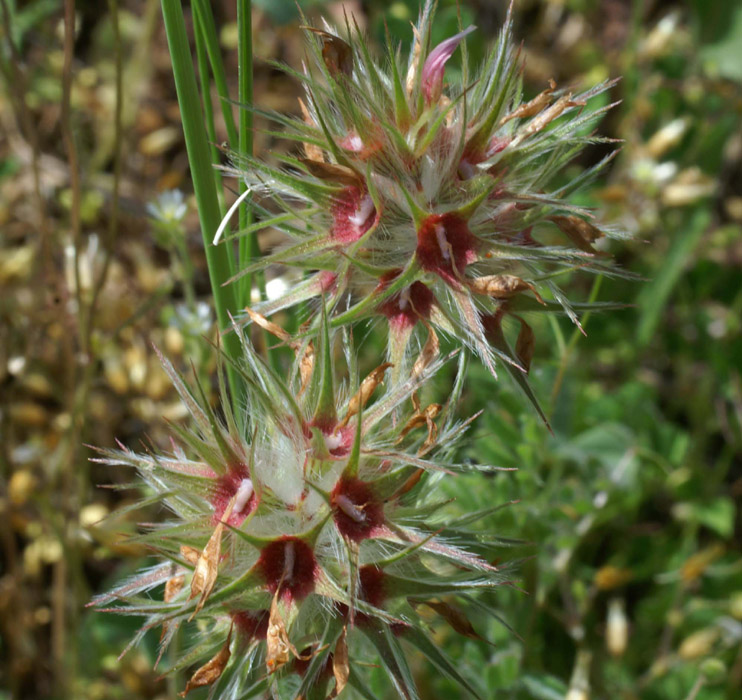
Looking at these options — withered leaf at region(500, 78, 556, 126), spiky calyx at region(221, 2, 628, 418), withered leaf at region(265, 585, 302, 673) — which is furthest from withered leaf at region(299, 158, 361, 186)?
withered leaf at region(265, 585, 302, 673)

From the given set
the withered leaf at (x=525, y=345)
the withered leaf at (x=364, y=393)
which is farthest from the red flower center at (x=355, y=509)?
the withered leaf at (x=525, y=345)

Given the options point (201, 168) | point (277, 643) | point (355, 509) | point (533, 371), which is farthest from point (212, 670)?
point (533, 371)

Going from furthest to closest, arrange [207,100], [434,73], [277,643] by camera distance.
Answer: [207,100] < [434,73] < [277,643]

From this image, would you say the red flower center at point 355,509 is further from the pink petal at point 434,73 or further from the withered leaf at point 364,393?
the pink petal at point 434,73

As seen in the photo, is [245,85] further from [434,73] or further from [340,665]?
[340,665]

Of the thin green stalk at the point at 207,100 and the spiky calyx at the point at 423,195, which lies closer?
the spiky calyx at the point at 423,195
